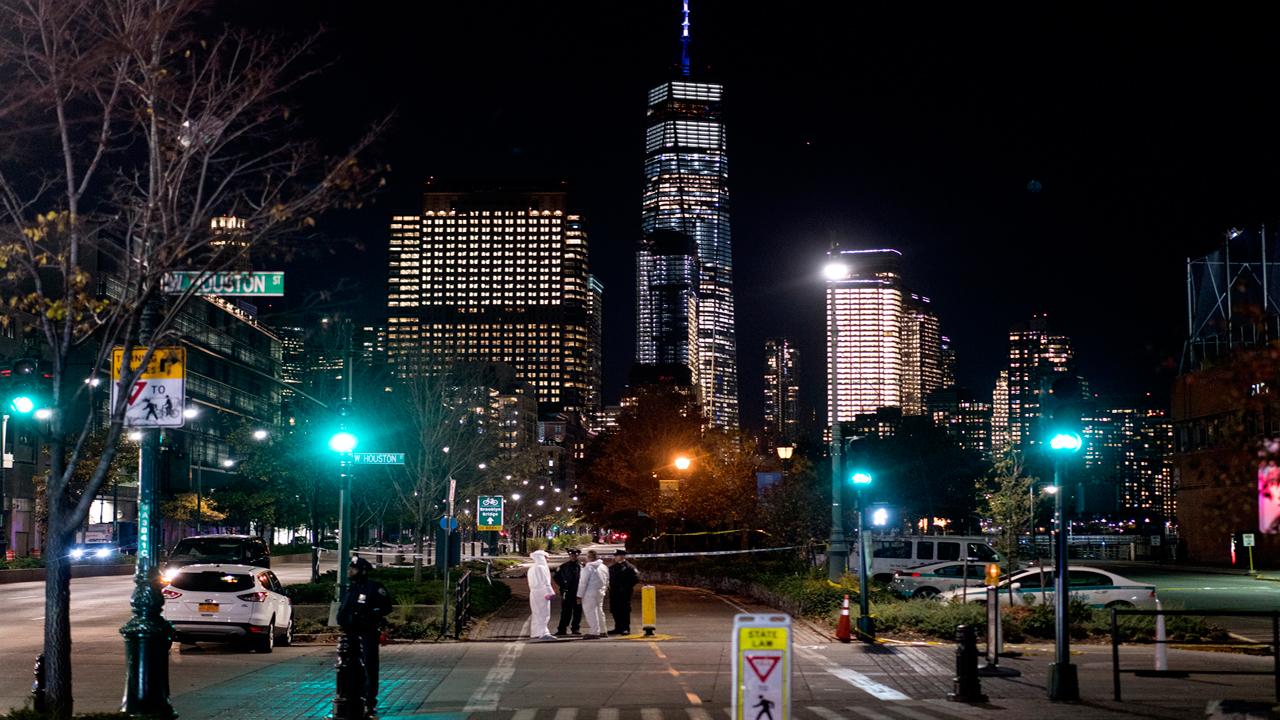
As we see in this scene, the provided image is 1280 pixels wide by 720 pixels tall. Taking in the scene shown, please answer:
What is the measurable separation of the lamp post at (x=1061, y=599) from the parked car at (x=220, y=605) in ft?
42.9

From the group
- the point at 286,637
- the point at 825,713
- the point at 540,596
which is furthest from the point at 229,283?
the point at 540,596

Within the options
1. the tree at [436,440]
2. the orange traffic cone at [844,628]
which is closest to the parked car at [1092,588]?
the orange traffic cone at [844,628]

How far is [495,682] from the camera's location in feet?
59.7

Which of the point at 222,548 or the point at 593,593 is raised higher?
the point at 222,548

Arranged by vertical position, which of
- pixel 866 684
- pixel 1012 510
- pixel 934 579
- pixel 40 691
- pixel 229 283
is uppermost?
pixel 229 283

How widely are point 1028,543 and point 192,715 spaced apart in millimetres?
22004

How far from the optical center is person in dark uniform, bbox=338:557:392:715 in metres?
15.0

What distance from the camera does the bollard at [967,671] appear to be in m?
16.2

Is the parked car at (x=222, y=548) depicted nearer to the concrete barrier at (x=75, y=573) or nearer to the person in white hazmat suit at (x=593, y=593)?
the person in white hazmat suit at (x=593, y=593)

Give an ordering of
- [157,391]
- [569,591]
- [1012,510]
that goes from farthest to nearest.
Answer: [1012,510], [569,591], [157,391]

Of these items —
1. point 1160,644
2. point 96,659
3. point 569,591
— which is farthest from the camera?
point 569,591

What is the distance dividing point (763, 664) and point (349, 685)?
5.83m

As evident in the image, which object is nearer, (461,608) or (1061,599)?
(1061,599)

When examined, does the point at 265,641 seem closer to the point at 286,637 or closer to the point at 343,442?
the point at 286,637
